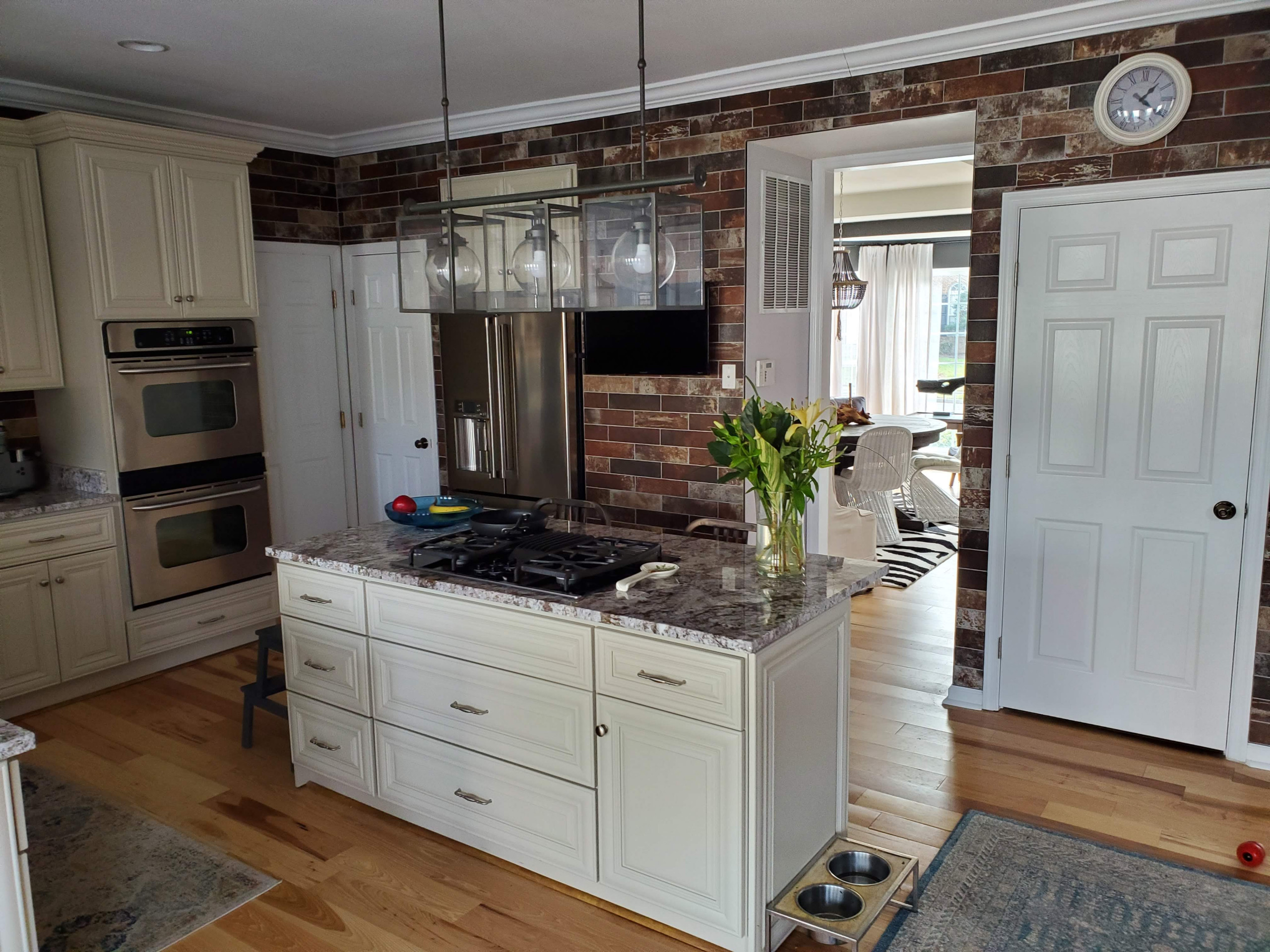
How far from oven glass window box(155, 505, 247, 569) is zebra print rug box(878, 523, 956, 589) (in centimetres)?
378

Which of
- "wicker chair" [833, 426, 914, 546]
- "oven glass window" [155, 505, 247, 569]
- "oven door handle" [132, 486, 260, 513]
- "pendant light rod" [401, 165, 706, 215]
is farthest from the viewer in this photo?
"wicker chair" [833, 426, 914, 546]

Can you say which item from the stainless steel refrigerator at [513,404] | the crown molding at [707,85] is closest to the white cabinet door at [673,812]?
the stainless steel refrigerator at [513,404]

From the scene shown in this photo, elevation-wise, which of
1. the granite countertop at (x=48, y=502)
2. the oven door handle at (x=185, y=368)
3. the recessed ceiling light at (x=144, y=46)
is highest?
the recessed ceiling light at (x=144, y=46)

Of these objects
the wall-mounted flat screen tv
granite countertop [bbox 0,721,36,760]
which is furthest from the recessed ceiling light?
granite countertop [bbox 0,721,36,760]

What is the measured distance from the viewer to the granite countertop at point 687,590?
226 cm

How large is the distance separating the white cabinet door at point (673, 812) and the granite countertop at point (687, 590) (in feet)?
0.81

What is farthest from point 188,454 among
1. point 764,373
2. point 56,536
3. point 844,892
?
point 844,892

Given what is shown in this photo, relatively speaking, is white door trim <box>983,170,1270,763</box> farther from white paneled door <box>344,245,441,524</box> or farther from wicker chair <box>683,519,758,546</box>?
white paneled door <box>344,245,441,524</box>

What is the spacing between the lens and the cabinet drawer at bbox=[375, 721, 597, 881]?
257cm

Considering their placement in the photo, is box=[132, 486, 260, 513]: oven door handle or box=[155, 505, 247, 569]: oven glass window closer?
box=[132, 486, 260, 513]: oven door handle

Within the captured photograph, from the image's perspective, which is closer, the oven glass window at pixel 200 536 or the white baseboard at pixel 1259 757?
the white baseboard at pixel 1259 757

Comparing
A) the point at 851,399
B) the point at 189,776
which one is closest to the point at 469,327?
the point at 189,776

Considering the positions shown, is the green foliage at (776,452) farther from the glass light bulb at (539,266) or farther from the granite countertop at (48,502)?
the granite countertop at (48,502)

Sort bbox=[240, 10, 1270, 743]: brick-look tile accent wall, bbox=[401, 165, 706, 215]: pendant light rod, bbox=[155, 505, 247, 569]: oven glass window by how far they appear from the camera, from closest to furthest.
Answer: bbox=[401, 165, 706, 215]: pendant light rod < bbox=[240, 10, 1270, 743]: brick-look tile accent wall < bbox=[155, 505, 247, 569]: oven glass window
